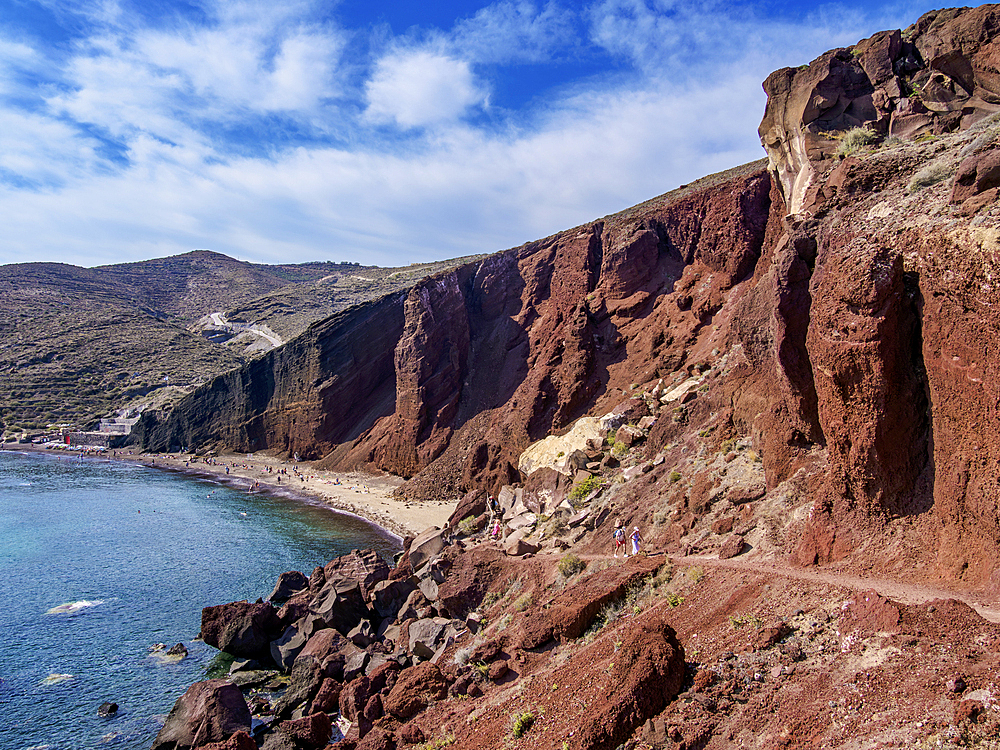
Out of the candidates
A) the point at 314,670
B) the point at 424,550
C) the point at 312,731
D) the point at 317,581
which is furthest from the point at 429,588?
the point at 317,581

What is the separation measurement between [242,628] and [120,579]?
40.1ft

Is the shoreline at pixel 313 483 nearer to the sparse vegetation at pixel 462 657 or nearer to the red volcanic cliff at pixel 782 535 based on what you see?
the red volcanic cliff at pixel 782 535

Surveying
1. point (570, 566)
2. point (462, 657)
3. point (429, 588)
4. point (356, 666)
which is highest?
point (570, 566)

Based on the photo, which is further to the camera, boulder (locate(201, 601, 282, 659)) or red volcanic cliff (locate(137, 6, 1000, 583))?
boulder (locate(201, 601, 282, 659))

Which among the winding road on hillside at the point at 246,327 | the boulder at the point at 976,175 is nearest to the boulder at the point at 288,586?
the boulder at the point at 976,175

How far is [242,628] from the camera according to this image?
20.7m

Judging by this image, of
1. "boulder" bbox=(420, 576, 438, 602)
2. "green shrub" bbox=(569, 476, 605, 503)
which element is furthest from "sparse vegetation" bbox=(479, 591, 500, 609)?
"green shrub" bbox=(569, 476, 605, 503)

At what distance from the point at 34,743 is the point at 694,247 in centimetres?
3737

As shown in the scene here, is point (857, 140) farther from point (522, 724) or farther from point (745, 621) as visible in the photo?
point (522, 724)

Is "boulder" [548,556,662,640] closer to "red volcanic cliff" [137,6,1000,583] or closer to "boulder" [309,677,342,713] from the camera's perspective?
"red volcanic cliff" [137,6,1000,583]

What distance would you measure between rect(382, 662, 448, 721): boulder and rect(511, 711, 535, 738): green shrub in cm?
336

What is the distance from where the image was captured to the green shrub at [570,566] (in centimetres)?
1463

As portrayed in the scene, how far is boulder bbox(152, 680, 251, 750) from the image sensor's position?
1438cm

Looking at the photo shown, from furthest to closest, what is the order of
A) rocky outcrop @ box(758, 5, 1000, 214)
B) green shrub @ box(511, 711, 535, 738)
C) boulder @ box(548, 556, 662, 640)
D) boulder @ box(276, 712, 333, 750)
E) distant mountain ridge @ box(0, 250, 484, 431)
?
distant mountain ridge @ box(0, 250, 484, 431) → rocky outcrop @ box(758, 5, 1000, 214) → boulder @ box(276, 712, 333, 750) → boulder @ box(548, 556, 662, 640) → green shrub @ box(511, 711, 535, 738)
